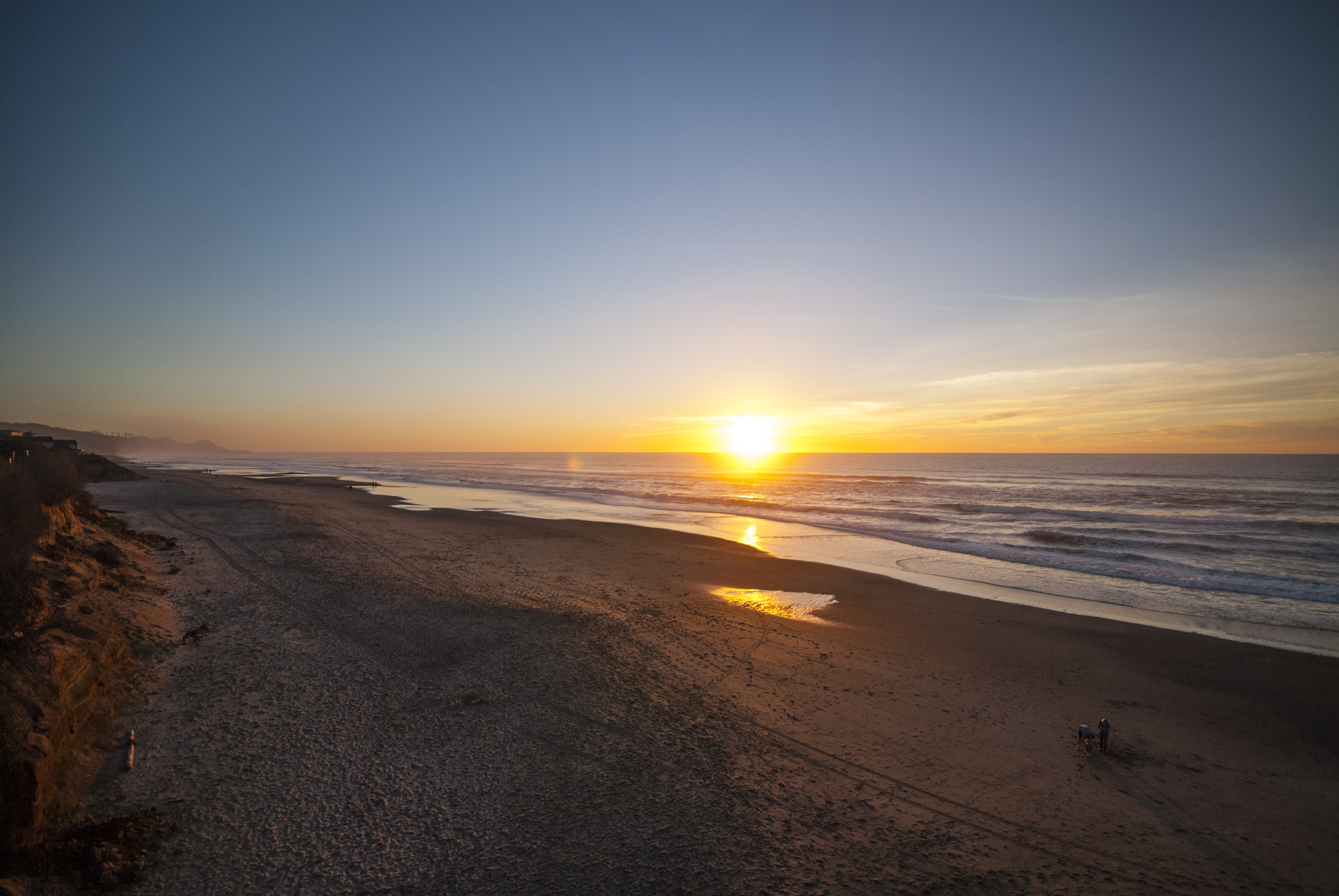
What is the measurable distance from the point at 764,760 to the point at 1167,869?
11.7 feet

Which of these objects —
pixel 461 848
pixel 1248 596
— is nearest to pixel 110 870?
pixel 461 848

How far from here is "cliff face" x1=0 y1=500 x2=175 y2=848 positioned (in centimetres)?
434

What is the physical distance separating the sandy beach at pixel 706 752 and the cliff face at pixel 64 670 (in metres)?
0.33

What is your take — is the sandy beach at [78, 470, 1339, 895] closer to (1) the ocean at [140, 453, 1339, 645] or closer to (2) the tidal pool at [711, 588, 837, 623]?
(2) the tidal pool at [711, 588, 837, 623]

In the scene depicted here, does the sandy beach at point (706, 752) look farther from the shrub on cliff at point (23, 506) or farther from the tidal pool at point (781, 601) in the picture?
the shrub on cliff at point (23, 506)

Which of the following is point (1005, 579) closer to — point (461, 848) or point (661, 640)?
point (661, 640)

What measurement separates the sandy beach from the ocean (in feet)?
18.8

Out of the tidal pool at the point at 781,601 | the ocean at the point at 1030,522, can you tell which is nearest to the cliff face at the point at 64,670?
the tidal pool at the point at 781,601

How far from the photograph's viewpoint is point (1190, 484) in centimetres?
5806

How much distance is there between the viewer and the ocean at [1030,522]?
16.3 m

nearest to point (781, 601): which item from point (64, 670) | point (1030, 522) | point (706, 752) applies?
point (706, 752)

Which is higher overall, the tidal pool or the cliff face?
the cliff face

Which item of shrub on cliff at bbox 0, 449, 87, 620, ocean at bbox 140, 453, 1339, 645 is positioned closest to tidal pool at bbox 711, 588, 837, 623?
ocean at bbox 140, 453, 1339, 645

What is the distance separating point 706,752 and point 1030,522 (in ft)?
100
